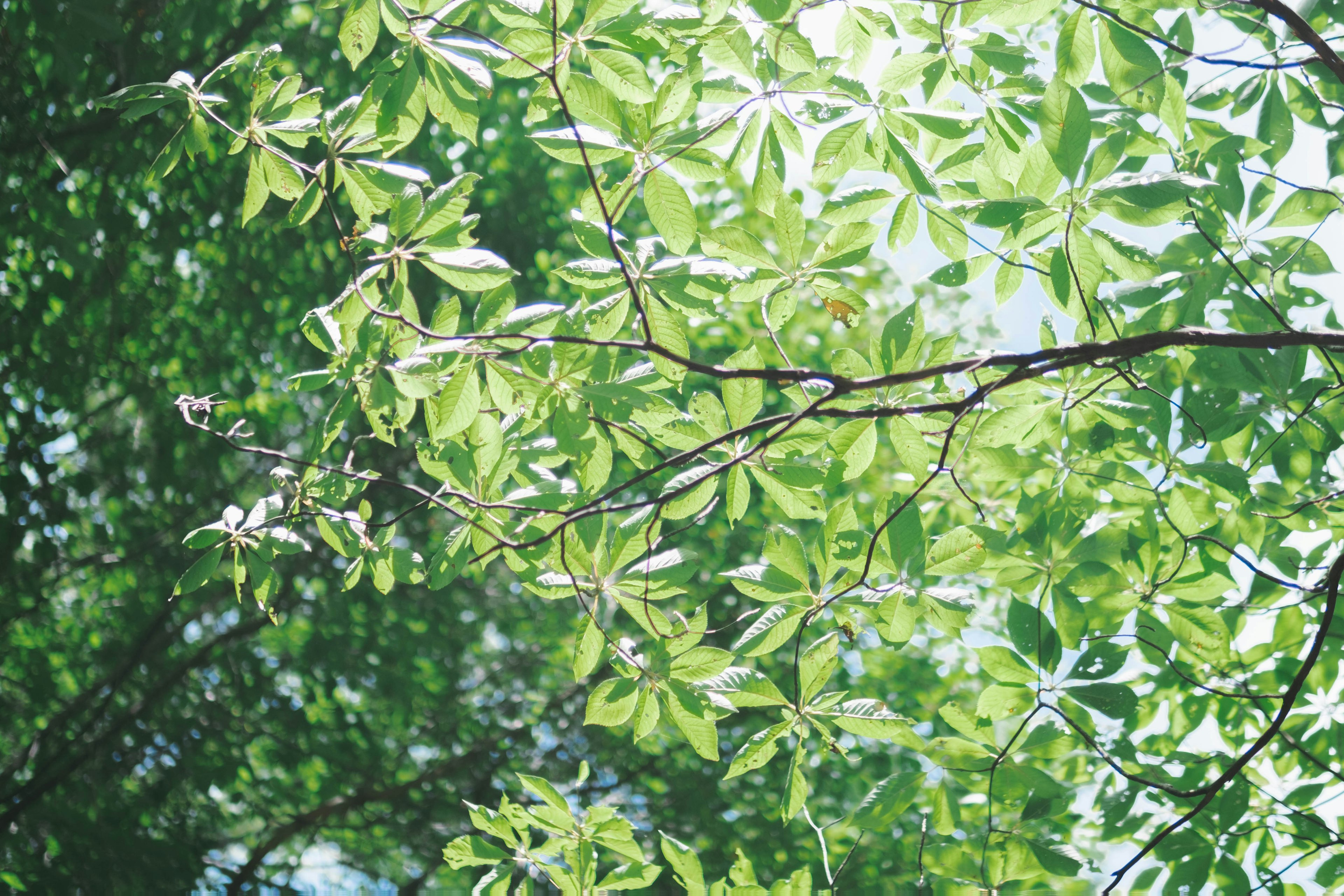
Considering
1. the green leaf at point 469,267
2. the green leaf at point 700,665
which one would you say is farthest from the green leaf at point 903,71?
the green leaf at point 700,665

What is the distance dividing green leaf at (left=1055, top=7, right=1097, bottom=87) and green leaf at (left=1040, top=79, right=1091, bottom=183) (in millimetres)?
258

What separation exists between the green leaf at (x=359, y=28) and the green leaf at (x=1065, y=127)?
1092 millimetres

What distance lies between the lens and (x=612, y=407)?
4.82 ft

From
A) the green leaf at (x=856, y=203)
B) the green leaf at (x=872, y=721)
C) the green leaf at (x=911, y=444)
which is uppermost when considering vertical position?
the green leaf at (x=856, y=203)

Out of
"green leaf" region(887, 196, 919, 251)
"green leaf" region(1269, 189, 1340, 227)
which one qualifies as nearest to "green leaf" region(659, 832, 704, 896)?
"green leaf" region(887, 196, 919, 251)

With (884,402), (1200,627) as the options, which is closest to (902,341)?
(884,402)

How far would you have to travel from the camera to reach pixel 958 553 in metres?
1.47

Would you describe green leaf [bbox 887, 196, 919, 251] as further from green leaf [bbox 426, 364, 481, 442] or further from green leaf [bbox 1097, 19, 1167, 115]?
green leaf [bbox 426, 364, 481, 442]

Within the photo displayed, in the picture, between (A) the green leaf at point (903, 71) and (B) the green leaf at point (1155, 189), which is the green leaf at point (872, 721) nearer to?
(B) the green leaf at point (1155, 189)

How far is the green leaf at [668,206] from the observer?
1.37 meters

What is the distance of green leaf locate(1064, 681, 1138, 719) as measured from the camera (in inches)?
59.1

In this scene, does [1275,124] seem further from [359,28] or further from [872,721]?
[359,28]

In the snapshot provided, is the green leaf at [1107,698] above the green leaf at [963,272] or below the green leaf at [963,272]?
below

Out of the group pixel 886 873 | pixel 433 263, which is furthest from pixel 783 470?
pixel 886 873
